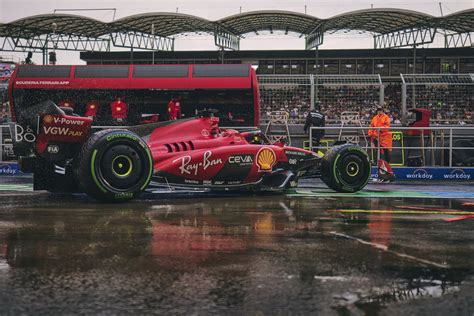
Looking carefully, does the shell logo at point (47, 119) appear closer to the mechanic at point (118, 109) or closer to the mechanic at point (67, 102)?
the mechanic at point (118, 109)

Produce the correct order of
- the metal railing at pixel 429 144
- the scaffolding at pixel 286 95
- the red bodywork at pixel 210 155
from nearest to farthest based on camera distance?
the red bodywork at pixel 210 155, the metal railing at pixel 429 144, the scaffolding at pixel 286 95

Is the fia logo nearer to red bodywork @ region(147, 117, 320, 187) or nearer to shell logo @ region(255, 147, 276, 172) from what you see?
red bodywork @ region(147, 117, 320, 187)

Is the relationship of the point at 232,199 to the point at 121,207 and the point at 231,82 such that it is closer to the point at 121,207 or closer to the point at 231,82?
the point at 121,207

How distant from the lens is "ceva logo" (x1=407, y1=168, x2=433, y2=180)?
44.9 feet

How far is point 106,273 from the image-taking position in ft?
11.0

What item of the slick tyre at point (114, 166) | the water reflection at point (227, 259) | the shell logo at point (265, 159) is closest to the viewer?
the water reflection at point (227, 259)

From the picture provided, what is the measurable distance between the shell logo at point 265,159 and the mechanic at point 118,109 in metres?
11.1

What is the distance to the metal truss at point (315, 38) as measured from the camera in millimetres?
34781

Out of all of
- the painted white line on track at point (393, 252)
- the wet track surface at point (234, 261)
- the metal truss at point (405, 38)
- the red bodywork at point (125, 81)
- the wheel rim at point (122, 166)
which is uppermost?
the metal truss at point (405, 38)

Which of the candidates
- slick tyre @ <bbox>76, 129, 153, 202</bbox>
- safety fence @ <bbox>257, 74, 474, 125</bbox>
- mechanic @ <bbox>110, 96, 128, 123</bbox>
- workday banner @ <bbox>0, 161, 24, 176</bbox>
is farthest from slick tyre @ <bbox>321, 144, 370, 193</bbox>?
mechanic @ <bbox>110, 96, 128, 123</bbox>

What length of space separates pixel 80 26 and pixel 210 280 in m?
38.4

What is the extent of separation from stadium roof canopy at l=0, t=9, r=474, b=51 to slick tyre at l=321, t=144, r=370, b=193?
24761 millimetres

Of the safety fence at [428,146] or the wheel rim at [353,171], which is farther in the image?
the safety fence at [428,146]

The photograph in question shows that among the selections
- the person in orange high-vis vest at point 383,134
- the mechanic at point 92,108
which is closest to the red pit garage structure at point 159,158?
the person in orange high-vis vest at point 383,134
